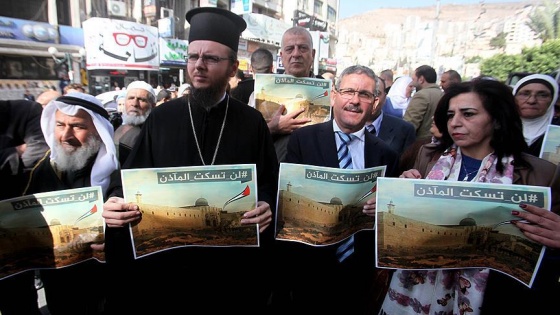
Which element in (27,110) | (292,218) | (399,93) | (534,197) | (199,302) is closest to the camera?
(534,197)

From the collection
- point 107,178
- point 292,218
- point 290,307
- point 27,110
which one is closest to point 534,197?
point 292,218

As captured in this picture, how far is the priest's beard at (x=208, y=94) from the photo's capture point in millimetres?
2037

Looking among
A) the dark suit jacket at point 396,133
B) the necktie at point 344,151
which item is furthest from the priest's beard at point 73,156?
the dark suit jacket at point 396,133

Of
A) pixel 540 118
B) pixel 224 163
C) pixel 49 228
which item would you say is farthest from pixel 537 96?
pixel 49 228

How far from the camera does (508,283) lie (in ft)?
5.39

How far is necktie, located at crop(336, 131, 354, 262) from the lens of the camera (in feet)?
6.74

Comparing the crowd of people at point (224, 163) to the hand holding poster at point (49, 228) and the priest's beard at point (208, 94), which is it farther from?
the hand holding poster at point (49, 228)

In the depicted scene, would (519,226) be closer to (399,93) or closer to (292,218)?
(292,218)

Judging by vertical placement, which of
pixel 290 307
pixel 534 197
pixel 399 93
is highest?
pixel 399 93

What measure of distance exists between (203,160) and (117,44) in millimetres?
20580

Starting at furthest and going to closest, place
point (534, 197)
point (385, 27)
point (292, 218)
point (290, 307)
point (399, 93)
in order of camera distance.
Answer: point (385, 27), point (399, 93), point (290, 307), point (292, 218), point (534, 197)

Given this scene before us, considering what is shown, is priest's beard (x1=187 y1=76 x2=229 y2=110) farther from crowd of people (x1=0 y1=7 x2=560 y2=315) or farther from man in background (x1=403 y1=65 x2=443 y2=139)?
man in background (x1=403 y1=65 x2=443 y2=139)

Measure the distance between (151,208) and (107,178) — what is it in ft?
2.10

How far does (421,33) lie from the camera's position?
78.2 m
